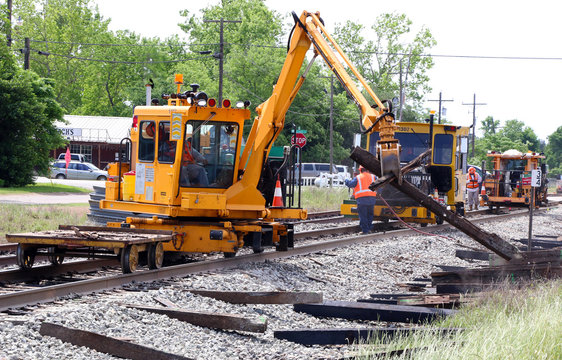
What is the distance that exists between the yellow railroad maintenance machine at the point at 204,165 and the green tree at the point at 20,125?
896 inches

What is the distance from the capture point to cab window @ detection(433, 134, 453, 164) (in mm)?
21372

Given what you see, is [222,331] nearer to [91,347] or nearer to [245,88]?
[91,347]

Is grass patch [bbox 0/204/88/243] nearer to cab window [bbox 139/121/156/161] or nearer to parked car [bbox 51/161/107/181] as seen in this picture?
cab window [bbox 139/121/156/161]

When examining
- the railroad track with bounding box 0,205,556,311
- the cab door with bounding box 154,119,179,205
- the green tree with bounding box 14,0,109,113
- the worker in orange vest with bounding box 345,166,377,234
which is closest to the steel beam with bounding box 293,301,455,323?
the railroad track with bounding box 0,205,556,311

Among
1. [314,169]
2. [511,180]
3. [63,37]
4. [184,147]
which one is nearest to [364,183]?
[184,147]

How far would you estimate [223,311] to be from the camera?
8.49 meters

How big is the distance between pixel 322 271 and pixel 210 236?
224 centimetres

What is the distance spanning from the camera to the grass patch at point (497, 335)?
602 centimetres

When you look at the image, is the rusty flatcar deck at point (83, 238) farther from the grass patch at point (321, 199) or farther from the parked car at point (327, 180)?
the parked car at point (327, 180)

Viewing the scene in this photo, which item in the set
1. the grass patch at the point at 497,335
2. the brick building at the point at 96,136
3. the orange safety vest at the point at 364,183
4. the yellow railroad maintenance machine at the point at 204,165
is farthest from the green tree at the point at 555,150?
the grass patch at the point at 497,335

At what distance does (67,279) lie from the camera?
10.5 metres

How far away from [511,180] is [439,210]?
24988mm

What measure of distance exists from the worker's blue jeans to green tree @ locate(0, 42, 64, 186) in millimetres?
20958

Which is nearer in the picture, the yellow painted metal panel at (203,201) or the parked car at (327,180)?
the yellow painted metal panel at (203,201)
